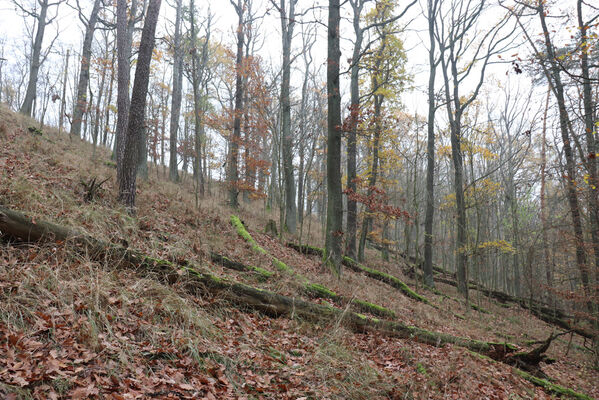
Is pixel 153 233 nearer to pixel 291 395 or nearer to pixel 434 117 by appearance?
pixel 291 395

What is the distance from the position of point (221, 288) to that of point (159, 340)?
59.5 inches

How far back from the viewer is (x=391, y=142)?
1332 centimetres

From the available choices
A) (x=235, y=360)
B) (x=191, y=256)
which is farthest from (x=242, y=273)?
(x=235, y=360)

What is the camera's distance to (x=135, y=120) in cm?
686

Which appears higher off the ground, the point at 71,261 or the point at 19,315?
the point at 71,261

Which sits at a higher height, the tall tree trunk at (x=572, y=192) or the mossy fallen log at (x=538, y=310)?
the tall tree trunk at (x=572, y=192)

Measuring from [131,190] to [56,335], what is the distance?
15.3 ft

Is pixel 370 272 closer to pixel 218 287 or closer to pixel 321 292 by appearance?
pixel 321 292

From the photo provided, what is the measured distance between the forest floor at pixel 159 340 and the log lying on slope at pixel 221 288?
15 centimetres

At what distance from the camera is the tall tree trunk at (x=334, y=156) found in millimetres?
8087

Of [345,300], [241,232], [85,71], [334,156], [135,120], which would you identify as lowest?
[345,300]

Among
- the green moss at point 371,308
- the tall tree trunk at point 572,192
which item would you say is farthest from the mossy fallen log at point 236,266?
the tall tree trunk at point 572,192

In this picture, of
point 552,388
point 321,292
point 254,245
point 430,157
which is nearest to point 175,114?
point 254,245

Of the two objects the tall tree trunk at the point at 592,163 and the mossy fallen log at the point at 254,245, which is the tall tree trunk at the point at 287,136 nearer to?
the mossy fallen log at the point at 254,245
